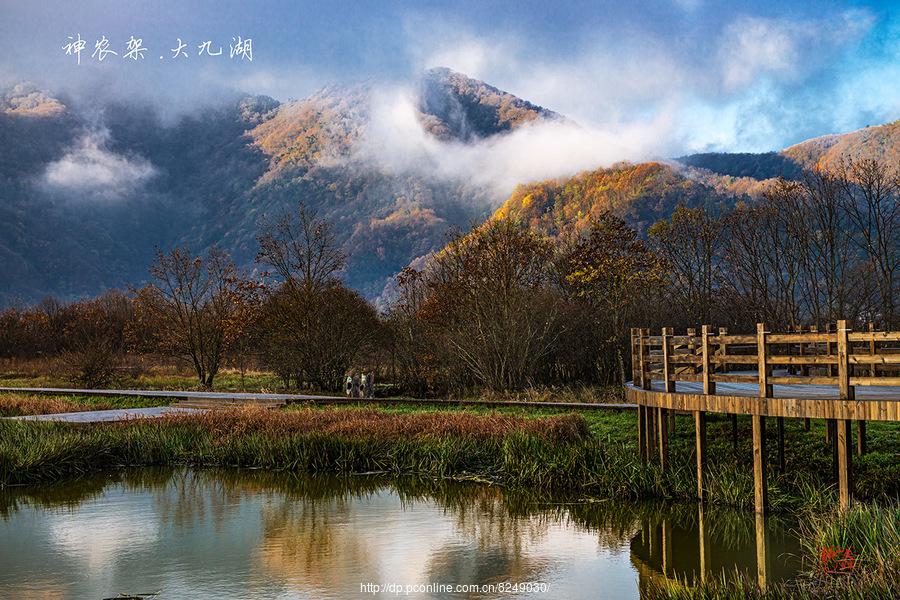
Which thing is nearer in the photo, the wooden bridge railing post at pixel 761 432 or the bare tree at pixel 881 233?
the wooden bridge railing post at pixel 761 432

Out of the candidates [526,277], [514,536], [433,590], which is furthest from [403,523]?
[526,277]

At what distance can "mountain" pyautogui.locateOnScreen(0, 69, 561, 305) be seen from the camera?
15575 centimetres

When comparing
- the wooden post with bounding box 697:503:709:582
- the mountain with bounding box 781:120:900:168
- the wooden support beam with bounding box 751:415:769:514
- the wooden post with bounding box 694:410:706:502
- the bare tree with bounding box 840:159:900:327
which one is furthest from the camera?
the mountain with bounding box 781:120:900:168

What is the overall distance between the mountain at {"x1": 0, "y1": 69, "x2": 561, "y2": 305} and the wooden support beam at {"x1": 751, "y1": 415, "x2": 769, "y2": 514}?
13309cm

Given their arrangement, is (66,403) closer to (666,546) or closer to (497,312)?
(497,312)

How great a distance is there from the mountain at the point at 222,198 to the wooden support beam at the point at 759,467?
13309cm

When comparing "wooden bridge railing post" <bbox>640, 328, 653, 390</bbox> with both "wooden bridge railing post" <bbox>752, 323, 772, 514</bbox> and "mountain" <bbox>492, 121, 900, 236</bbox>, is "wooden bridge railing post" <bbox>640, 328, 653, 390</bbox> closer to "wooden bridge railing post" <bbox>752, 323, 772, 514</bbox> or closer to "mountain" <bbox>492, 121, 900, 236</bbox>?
"wooden bridge railing post" <bbox>752, 323, 772, 514</bbox>

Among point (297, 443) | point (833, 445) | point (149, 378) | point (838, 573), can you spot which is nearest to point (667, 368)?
point (833, 445)

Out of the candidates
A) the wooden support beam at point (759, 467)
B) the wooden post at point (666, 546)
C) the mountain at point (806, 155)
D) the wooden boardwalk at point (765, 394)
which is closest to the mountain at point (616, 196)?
the mountain at point (806, 155)

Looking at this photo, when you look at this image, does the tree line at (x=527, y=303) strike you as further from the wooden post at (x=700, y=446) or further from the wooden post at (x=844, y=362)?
the wooden post at (x=844, y=362)

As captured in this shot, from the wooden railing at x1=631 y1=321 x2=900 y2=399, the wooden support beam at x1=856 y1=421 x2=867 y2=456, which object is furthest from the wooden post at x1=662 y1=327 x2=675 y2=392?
the wooden support beam at x1=856 y1=421 x2=867 y2=456

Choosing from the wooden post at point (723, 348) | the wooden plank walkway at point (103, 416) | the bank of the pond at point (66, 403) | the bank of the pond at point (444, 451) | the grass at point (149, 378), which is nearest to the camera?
the bank of the pond at point (444, 451)

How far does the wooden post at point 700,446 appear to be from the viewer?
14.0m

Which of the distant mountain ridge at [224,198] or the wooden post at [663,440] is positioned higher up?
the distant mountain ridge at [224,198]
